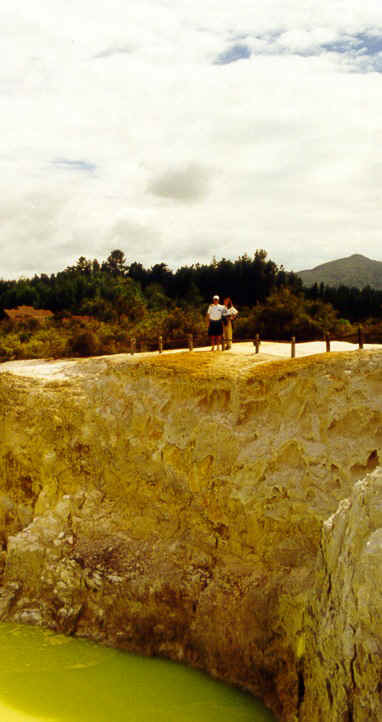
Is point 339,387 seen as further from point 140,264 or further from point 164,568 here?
point 140,264

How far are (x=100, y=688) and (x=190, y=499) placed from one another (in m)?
4.26

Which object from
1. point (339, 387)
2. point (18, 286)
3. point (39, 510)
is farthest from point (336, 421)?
point (18, 286)

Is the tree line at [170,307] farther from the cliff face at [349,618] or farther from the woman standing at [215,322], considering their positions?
the cliff face at [349,618]

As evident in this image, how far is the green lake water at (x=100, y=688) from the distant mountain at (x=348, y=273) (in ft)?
446

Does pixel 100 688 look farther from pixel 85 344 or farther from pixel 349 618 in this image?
pixel 85 344

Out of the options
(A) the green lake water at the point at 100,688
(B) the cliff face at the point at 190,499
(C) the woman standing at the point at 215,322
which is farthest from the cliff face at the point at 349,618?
(C) the woman standing at the point at 215,322

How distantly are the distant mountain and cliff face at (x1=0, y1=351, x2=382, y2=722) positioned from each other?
133 metres

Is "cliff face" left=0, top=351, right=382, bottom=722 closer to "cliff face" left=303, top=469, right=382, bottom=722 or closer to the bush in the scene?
"cliff face" left=303, top=469, right=382, bottom=722

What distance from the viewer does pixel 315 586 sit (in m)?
10.1

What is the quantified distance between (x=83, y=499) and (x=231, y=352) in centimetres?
562

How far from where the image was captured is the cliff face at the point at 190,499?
1184 centimetres

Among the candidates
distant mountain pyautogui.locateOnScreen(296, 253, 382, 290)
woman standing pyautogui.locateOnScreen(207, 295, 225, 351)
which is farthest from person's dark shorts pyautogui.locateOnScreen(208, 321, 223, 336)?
distant mountain pyautogui.locateOnScreen(296, 253, 382, 290)

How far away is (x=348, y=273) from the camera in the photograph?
529 feet

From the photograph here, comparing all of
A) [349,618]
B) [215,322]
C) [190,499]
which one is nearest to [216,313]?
[215,322]
